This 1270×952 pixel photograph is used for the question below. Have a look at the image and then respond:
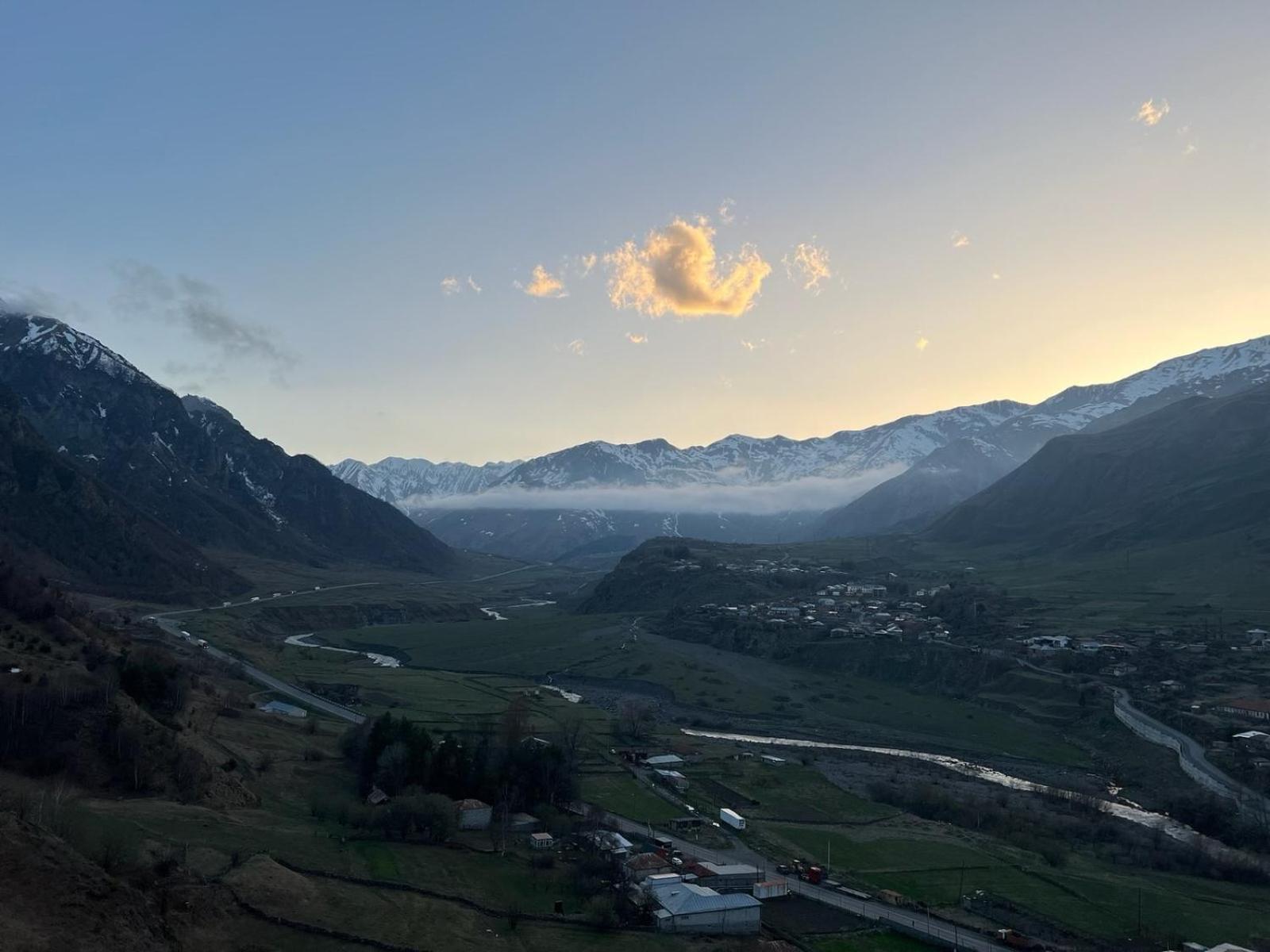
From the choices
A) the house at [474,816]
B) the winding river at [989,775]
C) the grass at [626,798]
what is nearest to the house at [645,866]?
the house at [474,816]

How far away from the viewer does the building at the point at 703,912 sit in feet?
132

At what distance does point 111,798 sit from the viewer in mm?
44281

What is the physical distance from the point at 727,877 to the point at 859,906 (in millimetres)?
6891

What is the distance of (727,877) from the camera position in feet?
150

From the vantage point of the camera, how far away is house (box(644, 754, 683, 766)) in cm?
7375

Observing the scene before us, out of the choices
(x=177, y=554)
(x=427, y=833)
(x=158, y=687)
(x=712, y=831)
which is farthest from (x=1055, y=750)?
(x=177, y=554)

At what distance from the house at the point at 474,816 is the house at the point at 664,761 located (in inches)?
908

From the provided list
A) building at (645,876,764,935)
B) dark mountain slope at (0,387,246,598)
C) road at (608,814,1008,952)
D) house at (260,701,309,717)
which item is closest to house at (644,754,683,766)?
road at (608,814,1008,952)

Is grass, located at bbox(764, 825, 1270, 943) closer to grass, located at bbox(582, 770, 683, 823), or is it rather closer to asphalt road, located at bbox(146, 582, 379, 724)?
grass, located at bbox(582, 770, 683, 823)

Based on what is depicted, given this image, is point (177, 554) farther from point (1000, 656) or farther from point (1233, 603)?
point (1233, 603)

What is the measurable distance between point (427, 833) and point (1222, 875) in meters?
47.5

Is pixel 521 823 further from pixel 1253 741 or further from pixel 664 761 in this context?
pixel 1253 741

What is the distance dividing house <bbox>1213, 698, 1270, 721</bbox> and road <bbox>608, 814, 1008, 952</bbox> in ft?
183

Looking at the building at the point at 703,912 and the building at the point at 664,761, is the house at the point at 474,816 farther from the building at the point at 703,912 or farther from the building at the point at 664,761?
the building at the point at 664,761
